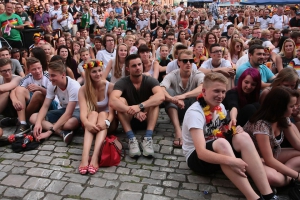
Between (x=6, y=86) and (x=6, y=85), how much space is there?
0.07 feet

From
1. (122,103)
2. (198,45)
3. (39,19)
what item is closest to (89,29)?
(39,19)

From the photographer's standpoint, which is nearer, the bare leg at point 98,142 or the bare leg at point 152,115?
the bare leg at point 98,142

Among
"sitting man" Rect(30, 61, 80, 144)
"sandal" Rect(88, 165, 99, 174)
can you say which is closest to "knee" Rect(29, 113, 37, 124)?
"sitting man" Rect(30, 61, 80, 144)

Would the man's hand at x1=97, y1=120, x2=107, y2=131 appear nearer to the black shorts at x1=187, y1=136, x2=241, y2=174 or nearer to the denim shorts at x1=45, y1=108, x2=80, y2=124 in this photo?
the denim shorts at x1=45, y1=108, x2=80, y2=124

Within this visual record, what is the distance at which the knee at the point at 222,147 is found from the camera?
9.66ft

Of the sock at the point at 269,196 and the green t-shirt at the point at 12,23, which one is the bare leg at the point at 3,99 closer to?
the green t-shirt at the point at 12,23

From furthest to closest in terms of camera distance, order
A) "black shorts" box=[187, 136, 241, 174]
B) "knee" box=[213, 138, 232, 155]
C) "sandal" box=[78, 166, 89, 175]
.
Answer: "sandal" box=[78, 166, 89, 175] < "black shorts" box=[187, 136, 241, 174] < "knee" box=[213, 138, 232, 155]

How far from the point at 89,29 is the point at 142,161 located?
997cm

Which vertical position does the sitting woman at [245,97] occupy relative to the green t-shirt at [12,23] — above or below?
below

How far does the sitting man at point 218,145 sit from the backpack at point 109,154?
38.8 inches

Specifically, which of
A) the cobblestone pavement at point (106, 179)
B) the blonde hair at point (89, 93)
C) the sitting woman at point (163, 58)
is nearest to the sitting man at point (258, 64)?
the cobblestone pavement at point (106, 179)

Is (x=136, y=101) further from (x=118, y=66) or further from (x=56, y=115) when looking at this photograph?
(x=118, y=66)

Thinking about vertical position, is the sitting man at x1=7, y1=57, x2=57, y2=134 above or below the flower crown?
below

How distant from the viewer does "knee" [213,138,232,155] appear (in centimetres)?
294
